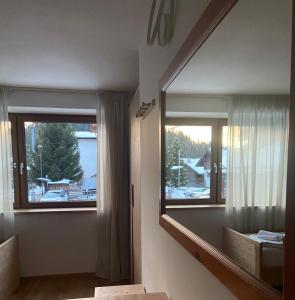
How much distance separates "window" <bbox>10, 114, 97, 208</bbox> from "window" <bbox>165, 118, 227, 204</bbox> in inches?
98.0

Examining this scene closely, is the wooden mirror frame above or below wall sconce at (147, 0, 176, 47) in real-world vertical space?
below

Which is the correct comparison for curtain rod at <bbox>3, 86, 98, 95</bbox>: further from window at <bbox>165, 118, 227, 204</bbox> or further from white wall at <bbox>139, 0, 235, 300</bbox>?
window at <bbox>165, 118, 227, 204</bbox>

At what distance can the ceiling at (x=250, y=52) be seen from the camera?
18.0 inches

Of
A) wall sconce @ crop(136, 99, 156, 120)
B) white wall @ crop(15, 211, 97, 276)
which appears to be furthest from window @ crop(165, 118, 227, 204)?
white wall @ crop(15, 211, 97, 276)

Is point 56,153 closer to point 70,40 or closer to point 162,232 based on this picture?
point 70,40

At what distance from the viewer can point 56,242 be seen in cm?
328

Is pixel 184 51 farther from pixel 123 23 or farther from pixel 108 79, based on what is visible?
pixel 108 79

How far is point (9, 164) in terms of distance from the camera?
9.89 ft

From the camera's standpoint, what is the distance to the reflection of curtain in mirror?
1.51 ft

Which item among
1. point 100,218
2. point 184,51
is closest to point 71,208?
point 100,218

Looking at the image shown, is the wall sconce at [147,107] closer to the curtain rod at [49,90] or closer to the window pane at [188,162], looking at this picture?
the window pane at [188,162]

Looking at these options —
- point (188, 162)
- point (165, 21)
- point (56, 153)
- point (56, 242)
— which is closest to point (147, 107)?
point (165, 21)

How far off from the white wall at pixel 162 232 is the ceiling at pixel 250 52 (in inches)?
6.8

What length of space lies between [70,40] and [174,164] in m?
1.34
